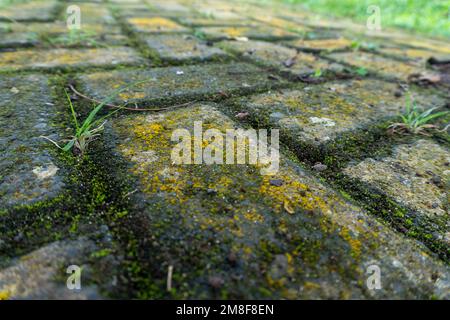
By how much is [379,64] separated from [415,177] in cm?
148

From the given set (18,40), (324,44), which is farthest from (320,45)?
(18,40)

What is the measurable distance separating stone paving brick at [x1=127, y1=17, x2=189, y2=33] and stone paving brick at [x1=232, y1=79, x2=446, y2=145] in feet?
5.07

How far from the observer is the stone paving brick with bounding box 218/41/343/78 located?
2002mm

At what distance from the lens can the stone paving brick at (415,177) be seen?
0.98m

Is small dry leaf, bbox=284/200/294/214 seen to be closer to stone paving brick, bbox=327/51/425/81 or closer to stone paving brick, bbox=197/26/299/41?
stone paving brick, bbox=327/51/425/81

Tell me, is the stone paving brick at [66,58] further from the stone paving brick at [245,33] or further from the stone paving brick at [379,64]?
the stone paving brick at [379,64]

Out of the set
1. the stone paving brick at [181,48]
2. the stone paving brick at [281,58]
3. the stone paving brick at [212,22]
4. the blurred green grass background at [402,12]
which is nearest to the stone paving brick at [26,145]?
the stone paving brick at [181,48]

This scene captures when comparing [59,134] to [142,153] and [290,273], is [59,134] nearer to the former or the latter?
[142,153]

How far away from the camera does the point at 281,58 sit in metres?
2.19

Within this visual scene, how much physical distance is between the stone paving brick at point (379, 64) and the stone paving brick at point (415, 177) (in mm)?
1010

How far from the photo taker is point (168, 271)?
700 mm

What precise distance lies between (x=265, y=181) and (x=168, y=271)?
39cm

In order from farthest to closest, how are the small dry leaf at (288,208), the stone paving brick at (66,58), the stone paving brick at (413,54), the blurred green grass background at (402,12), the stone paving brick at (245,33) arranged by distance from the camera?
the blurred green grass background at (402,12) < the stone paving brick at (245,33) < the stone paving brick at (413,54) < the stone paving brick at (66,58) < the small dry leaf at (288,208)

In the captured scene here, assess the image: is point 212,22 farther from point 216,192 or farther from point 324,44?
point 216,192
